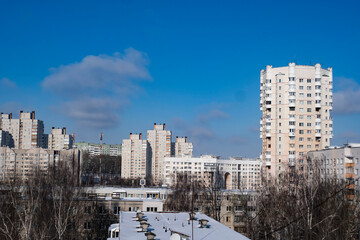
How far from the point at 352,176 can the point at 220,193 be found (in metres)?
13.4

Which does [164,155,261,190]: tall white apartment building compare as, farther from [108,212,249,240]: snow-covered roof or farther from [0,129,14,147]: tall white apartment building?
[108,212,249,240]: snow-covered roof

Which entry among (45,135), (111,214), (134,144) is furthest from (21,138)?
(111,214)

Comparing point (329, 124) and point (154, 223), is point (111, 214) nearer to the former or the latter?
point (154, 223)

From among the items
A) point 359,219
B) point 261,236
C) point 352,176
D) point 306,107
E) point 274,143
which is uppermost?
point 306,107

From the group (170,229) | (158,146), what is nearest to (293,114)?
(170,229)

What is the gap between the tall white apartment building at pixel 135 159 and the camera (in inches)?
4727

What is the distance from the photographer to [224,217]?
43.8m

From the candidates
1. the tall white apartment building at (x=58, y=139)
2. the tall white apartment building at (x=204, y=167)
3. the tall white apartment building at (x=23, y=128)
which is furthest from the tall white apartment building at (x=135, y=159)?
the tall white apartment building at (x=58, y=139)

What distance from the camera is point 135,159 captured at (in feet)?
396

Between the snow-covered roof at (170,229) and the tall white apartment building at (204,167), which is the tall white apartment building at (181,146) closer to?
the tall white apartment building at (204,167)

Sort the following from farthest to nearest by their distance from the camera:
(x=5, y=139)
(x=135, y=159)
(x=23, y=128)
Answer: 1. (x=23, y=128)
2. (x=135, y=159)
3. (x=5, y=139)

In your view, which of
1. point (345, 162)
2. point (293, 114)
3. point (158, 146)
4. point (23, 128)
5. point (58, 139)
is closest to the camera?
point (345, 162)

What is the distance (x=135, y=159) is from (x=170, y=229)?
10274 centimetres

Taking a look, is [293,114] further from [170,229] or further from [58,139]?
[58,139]
